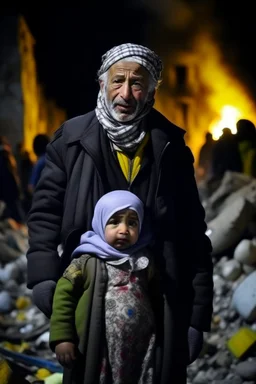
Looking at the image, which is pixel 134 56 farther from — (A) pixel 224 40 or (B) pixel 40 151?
(A) pixel 224 40

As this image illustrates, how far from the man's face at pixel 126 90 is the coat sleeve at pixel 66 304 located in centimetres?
49

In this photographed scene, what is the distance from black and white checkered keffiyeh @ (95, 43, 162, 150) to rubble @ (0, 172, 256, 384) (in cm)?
152

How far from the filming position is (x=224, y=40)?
30.8 feet

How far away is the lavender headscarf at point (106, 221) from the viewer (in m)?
1.96

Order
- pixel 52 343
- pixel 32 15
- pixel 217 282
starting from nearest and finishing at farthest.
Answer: pixel 52 343 < pixel 217 282 < pixel 32 15

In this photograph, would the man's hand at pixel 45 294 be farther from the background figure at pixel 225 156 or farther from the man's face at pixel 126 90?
the background figure at pixel 225 156

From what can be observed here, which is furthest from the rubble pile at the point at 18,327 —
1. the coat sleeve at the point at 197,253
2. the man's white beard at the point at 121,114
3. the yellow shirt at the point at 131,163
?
the man's white beard at the point at 121,114

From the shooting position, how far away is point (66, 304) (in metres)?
1.94

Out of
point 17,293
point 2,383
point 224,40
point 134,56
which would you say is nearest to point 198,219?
point 134,56

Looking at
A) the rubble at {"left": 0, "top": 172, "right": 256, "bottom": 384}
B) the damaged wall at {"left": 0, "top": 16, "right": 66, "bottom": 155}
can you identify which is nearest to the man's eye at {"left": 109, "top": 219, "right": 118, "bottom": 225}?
the rubble at {"left": 0, "top": 172, "right": 256, "bottom": 384}

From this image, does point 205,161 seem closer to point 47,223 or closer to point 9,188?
point 9,188

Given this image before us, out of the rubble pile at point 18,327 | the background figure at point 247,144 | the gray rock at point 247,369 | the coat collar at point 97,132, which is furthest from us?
the background figure at point 247,144

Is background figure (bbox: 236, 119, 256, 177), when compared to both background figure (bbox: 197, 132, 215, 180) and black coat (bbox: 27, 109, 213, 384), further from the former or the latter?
black coat (bbox: 27, 109, 213, 384)

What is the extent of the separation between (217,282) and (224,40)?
5.70 metres
